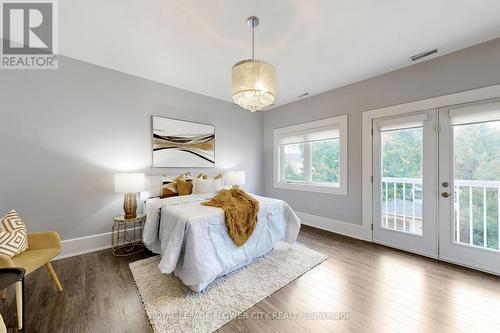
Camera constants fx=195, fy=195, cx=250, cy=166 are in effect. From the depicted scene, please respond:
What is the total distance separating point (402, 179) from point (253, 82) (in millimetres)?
2608

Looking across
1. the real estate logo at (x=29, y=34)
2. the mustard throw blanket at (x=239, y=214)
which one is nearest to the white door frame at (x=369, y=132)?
the mustard throw blanket at (x=239, y=214)

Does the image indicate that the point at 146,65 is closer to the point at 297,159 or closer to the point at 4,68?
the point at 4,68

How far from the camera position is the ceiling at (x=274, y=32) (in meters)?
1.77

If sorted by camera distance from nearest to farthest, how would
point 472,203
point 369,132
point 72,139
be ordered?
point 472,203 → point 72,139 → point 369,132

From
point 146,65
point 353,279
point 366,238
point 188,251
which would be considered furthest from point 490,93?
point 146,65

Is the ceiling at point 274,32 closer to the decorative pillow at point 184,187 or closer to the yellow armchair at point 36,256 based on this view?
the decorative pillow at point 184,187

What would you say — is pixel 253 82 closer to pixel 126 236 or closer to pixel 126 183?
pixel 126 183

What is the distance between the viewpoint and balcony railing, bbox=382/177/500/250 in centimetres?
222

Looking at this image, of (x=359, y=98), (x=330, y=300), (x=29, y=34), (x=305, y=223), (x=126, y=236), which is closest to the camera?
(x=330, y=300)

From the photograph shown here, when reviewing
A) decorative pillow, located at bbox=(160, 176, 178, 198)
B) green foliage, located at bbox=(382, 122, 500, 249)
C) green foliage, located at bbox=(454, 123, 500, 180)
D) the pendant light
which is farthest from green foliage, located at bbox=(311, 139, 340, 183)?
decorative pillow, located at bbox=(160, 176, 178, 198)

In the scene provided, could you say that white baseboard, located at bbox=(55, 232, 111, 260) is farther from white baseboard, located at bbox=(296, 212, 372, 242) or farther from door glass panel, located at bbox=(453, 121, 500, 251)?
door glass panel, located at bbox=(453, 121, 500, 251)

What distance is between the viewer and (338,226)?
3.52 m

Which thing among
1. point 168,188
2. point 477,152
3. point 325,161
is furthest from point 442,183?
point 168,188

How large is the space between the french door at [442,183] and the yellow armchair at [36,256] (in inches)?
158
